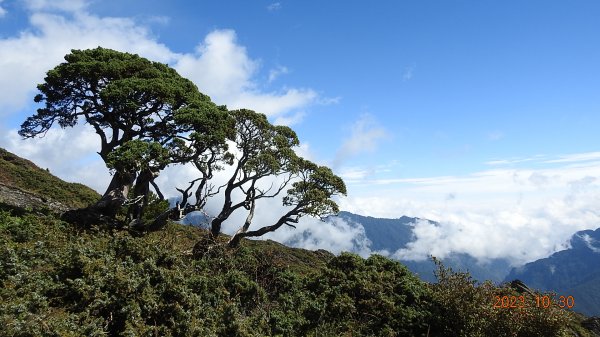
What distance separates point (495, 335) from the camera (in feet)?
39.2

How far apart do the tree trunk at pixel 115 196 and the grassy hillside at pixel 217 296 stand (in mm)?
3728

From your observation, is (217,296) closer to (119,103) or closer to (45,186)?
(119,103)

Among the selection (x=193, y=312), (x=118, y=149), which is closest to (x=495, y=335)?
(x=193, y=312)

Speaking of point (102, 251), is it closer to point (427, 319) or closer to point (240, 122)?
point (427, 319)

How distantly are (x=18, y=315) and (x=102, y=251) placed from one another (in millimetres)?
4347

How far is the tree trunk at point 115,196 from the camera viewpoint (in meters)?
21.4
